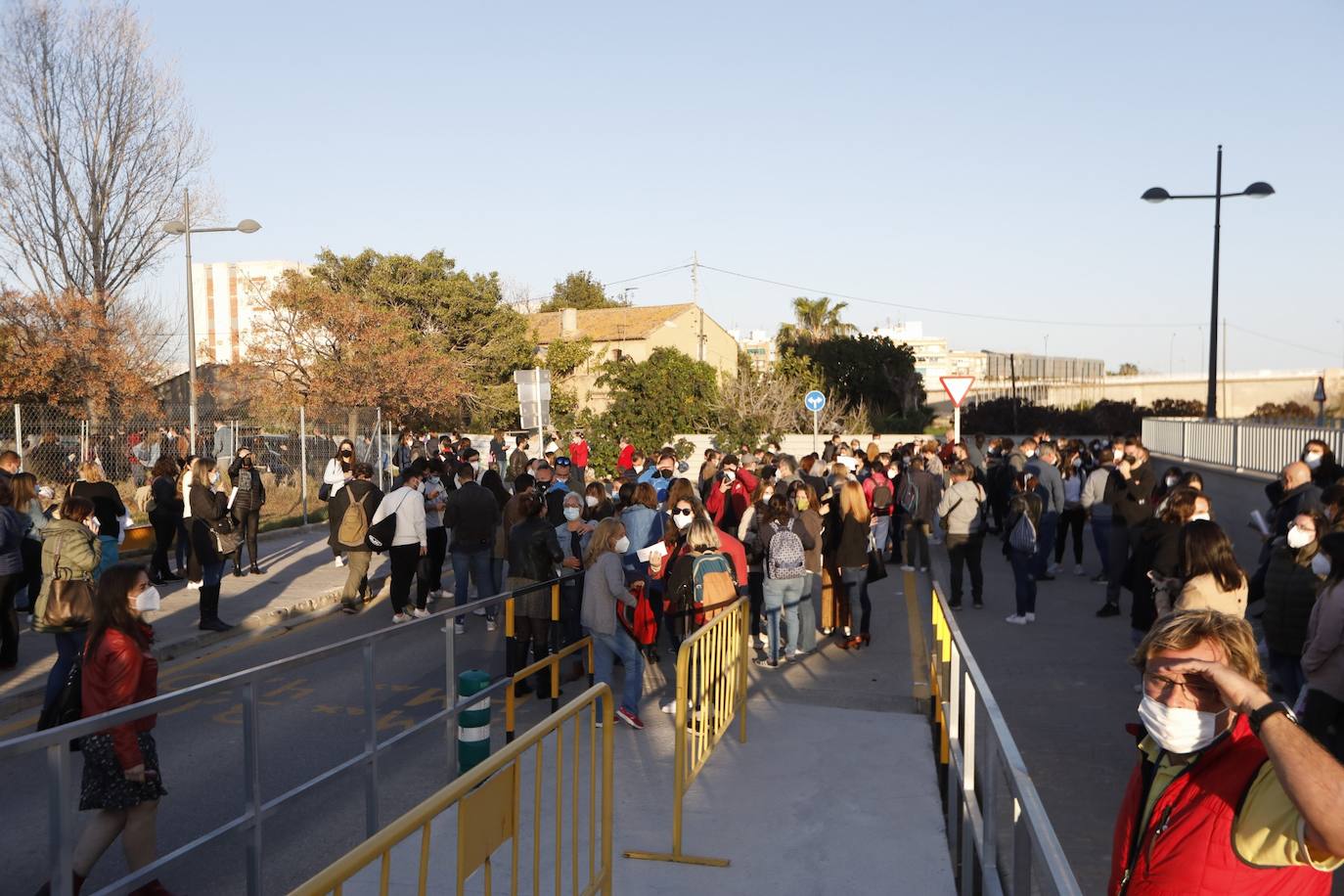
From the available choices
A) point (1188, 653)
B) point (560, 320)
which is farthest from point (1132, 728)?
point (560, 320)

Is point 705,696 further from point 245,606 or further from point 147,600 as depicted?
point 245,606

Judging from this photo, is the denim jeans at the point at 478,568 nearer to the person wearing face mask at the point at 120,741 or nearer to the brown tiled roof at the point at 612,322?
the person wearing face mask at the point at 120,741

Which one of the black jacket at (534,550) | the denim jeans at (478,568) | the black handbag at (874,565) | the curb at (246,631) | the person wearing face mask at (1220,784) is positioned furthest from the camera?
the black handbag at (874,565)

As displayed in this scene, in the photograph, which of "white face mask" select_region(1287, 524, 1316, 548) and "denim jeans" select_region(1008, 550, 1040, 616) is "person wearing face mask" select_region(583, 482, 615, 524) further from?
"white face mask" select_region(1287, 524, 1316, 548)

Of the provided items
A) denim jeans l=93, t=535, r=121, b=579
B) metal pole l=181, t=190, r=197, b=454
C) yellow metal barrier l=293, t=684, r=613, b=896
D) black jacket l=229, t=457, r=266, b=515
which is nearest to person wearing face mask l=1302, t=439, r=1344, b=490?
yellow metal barrier l=293, t=684, r=613, b=896

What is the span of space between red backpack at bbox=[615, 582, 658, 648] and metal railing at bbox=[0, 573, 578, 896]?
43.9 inches

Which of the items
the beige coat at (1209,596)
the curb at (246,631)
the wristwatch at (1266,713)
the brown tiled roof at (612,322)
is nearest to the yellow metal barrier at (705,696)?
the beige coat at (1209,596)

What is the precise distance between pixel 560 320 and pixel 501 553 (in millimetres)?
53099

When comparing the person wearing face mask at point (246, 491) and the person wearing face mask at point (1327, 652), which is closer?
the person wearing face mask at point (1327, 652)

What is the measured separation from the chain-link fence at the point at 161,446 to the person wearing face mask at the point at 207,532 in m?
1.84

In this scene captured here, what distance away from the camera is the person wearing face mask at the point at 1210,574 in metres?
6.94

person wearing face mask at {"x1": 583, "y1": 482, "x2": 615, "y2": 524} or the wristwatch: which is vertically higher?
the wristwatch

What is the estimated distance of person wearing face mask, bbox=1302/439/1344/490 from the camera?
11.9 meters

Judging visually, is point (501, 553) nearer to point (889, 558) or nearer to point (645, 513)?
point (645, 513)
